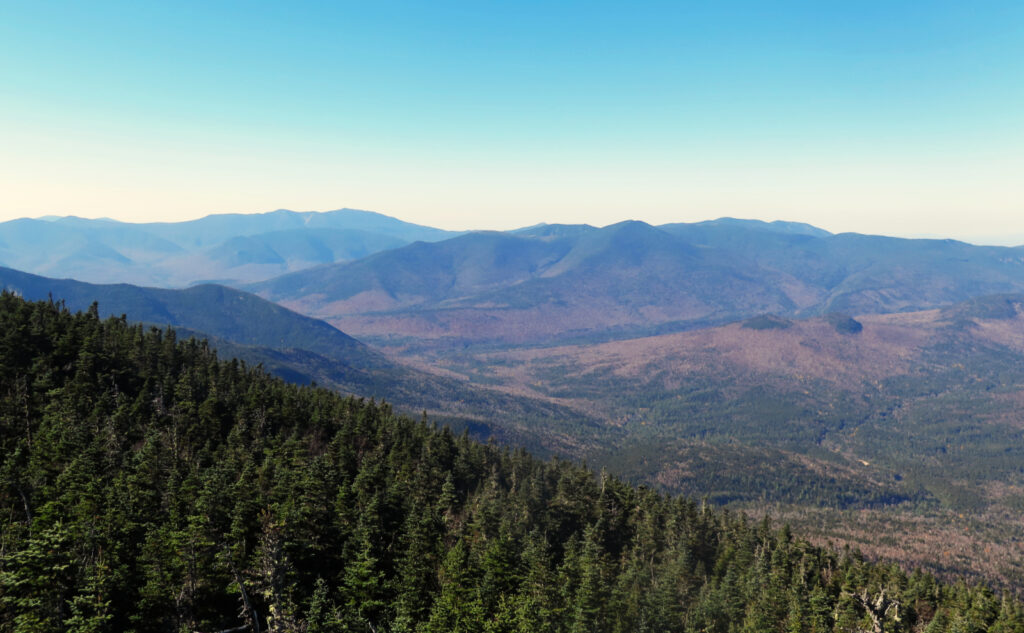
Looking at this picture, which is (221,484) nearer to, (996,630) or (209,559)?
(209,559)

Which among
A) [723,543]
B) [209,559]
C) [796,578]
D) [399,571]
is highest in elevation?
[209,559]

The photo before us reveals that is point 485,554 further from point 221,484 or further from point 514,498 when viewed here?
point 514,498

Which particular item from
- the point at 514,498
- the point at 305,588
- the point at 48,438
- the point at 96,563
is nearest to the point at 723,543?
the point at 514,498

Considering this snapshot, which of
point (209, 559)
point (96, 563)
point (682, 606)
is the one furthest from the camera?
point (682, 606)

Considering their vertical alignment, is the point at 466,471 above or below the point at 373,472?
below

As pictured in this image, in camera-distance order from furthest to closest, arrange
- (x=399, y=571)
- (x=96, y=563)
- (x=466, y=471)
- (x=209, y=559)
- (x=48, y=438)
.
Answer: (x=466, y=471) < (x=48, y=438) < (x=399, y=571) < (x=209, y=559) < (x=96, y=563)

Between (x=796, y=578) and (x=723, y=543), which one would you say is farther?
(x=723, y=543)
